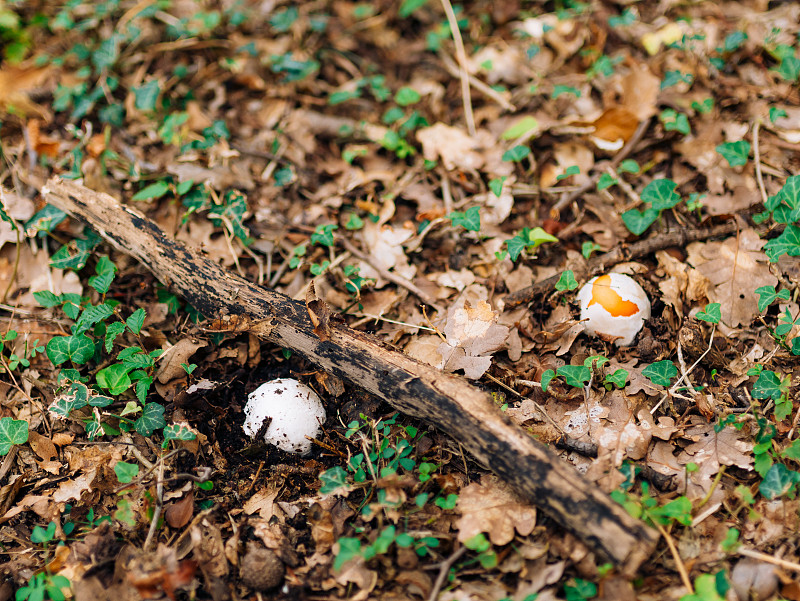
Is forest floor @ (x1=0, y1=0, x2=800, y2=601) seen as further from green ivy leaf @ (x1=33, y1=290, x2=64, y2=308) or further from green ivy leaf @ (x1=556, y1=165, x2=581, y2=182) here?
green ivy leaf @ (x1=556, y1=165, x2=581, y2=182)

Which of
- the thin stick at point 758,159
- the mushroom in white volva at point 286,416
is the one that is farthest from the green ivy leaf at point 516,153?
the mushroom in white volva at point 286,416

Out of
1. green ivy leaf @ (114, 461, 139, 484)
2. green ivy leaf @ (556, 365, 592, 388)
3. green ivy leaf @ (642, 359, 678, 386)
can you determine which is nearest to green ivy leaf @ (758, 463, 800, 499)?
green ivy leaf @ (642, 359, 678, 386)

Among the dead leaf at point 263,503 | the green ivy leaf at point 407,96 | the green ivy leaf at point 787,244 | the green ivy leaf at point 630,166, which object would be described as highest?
the green ivy leaf at point 407,96

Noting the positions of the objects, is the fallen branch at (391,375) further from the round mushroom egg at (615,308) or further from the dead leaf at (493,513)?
the round mushroom egg at (615,308)

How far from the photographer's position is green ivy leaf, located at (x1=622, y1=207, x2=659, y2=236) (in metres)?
3.17

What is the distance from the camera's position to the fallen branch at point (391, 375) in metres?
2.04

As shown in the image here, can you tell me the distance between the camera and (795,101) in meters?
3.74

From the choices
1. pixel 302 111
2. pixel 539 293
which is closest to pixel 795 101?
pixel 539 293

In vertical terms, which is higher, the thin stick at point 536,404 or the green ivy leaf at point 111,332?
the green ivy leaf at point 111,332

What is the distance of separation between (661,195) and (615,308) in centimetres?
89

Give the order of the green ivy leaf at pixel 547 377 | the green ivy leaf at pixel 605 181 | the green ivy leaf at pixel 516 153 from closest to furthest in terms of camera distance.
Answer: the green ivy leaf at pixel 547 377 < the green ivy leaf at pixel 605 181 < the green ivy leaf at pixel 516 153

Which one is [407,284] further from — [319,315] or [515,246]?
[319,315]

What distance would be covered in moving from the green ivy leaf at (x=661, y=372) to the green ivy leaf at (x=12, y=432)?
3124mm

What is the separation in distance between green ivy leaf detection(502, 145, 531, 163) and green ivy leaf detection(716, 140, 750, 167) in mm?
1146
